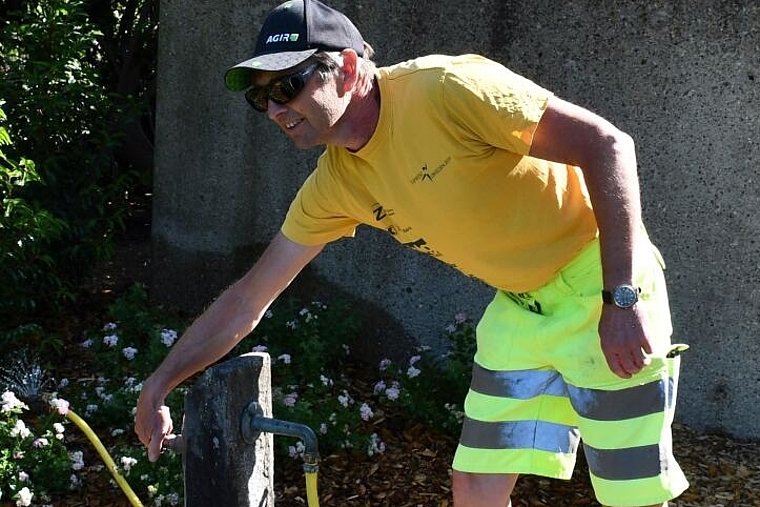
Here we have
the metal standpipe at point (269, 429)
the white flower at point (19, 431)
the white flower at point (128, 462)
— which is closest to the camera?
the metal standpipe at point (269, 429)

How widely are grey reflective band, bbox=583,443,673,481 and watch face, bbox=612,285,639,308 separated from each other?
465mm

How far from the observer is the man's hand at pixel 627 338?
7.86 ft

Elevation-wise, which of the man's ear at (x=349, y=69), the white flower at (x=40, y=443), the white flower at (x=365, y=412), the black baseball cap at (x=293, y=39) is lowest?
the white flower at (x=365, y=412)

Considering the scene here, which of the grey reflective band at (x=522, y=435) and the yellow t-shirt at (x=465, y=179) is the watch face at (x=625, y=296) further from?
the grey reflective band at (x=522, y=435)

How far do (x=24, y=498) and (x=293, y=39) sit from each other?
213 cm

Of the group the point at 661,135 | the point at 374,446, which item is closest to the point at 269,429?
the point at 374,446

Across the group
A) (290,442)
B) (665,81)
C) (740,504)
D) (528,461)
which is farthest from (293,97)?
(740,504)

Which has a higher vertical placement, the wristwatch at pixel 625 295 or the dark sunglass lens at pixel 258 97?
the dark sunglass lens at pixel 258 97

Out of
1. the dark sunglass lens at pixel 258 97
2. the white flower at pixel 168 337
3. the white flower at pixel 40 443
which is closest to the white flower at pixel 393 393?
the white flower at pixel 168 337

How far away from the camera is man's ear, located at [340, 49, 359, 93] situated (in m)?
2.50

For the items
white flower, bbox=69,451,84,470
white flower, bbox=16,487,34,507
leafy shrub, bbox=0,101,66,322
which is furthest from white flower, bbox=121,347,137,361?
white flower, bbox=16,487,34,507

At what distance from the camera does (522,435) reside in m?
A: 2.87

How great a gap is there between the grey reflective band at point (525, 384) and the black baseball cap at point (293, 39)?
1.00m

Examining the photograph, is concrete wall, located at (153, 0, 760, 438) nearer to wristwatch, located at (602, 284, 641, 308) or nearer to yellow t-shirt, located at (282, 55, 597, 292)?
yellow t-shirt, located at (282, 55, 597, 292)
